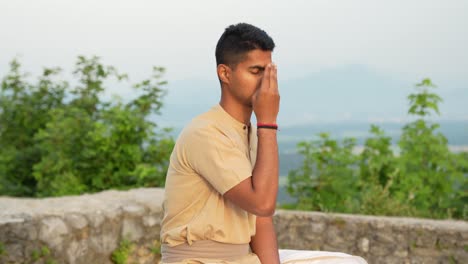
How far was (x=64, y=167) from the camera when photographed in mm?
8805

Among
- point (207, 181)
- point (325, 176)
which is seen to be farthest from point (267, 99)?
point (325, 176)

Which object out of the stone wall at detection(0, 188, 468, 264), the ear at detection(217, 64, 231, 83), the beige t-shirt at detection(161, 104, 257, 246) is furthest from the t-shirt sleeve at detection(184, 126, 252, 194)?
the stone wall at detection(0, 188, 468, 264)

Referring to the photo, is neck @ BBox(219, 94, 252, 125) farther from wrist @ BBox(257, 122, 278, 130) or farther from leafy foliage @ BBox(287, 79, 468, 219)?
leafy foliage @ BBox(287, 79, 468, 219)

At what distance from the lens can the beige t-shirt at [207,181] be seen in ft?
7.73

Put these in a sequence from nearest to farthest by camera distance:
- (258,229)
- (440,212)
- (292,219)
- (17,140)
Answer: (258,229), (292,219), (440,212), (17,140)

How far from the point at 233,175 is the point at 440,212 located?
5.76m

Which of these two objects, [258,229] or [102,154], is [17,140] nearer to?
[102,154]

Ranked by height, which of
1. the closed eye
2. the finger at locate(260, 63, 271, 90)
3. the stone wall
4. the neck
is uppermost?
the closed eye

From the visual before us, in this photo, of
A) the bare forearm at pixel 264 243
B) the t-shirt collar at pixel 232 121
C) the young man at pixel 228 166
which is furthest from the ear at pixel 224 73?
the bare forearm at pixel 264 243

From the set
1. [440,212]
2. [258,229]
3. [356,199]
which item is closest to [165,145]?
[356,199]

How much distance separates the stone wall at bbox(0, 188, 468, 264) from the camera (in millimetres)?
5285

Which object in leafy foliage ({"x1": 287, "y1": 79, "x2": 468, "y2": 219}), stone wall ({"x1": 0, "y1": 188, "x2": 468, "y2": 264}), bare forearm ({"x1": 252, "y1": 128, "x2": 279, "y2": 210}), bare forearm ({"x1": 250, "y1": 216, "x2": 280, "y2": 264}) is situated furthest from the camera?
leafy foliage ({"x1": 287, "y1": 79, "x2": 468, "y2": 219})

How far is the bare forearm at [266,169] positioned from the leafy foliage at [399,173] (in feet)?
16.8

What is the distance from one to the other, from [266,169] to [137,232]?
3922mm
